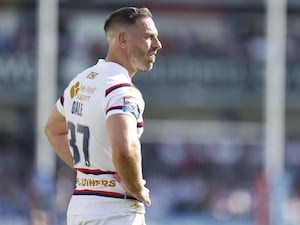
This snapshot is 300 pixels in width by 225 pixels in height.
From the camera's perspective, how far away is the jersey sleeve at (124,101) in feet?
19.2

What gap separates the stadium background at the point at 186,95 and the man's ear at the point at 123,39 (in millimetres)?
15477

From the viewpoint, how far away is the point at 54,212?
16.9 meters

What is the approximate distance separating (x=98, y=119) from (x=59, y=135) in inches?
28.9

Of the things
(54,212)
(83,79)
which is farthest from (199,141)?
(83,79)

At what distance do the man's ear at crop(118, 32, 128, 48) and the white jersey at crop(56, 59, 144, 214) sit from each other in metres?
0.11

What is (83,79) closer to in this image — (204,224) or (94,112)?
(94,112)

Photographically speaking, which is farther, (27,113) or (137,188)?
(27,113)

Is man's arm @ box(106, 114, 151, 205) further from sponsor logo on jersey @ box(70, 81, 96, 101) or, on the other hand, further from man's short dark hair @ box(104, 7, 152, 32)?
man's short dark hair @ box(104, 7, 152, 32)

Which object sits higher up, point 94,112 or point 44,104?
point 44,104

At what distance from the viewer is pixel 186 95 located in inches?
957

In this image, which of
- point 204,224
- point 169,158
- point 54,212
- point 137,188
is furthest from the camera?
point 169,158

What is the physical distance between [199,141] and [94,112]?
18.7 m

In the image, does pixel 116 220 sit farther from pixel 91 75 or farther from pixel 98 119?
pixel 91 75

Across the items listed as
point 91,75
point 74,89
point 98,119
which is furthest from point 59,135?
point 98,119
